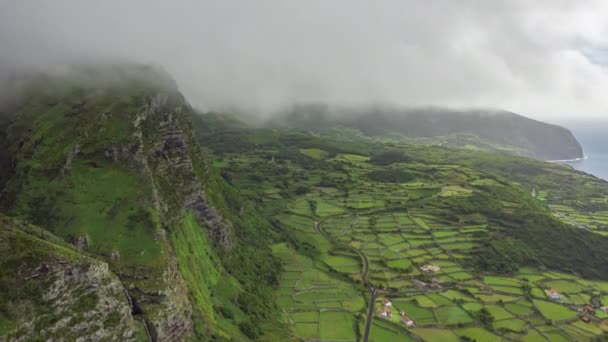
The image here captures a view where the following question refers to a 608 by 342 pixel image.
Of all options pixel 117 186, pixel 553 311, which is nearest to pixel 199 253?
pixel 117 186

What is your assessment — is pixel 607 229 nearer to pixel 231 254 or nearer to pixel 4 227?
pixel 231 254

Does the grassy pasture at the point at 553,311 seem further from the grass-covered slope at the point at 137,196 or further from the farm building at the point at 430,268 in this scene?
the grass-covered slope at the point at 137,196

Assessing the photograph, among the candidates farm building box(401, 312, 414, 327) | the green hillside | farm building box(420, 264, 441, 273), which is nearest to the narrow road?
the green hillside

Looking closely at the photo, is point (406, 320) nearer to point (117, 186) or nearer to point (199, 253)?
point (199, 253)

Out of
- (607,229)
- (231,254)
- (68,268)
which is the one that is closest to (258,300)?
(231,254)

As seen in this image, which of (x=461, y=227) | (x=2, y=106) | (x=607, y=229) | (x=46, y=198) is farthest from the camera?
(x=607, y=229)

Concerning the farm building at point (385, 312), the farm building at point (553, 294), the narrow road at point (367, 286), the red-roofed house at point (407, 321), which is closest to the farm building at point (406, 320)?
the red-roofed house at point (407, 321)
